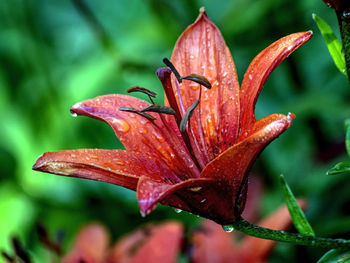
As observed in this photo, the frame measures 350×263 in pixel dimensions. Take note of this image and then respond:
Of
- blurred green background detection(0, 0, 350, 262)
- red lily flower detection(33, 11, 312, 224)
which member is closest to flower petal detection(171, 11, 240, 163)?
red lily flower detection(33, 11, 312, 224)

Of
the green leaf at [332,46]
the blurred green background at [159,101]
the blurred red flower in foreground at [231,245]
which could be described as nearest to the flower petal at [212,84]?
the green leaf at [332,46]

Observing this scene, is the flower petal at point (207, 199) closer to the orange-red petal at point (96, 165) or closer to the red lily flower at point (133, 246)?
the orange-red petal at point (96, 165)

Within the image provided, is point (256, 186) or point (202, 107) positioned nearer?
point (202, 107)

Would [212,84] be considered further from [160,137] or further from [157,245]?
[157,245]

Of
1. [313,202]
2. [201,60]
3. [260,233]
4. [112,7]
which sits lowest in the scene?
[313,202]

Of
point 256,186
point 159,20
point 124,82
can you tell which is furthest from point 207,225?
point 124,82

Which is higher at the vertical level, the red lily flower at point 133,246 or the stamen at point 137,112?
the stamen at point 137,112

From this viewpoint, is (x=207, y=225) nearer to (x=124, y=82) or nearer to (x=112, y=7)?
(x=124, y=82)
